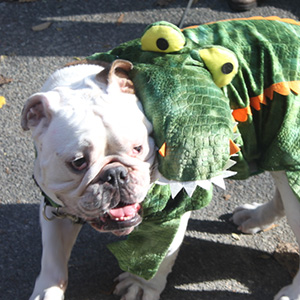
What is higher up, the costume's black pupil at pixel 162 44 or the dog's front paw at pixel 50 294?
the costume's black pupil at pixel 162 44

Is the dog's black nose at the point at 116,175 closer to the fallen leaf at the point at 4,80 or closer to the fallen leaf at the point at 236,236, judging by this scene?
the fallen leaf at the point at 236,236

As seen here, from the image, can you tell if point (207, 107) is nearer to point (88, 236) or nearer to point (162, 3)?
point (88, 236)

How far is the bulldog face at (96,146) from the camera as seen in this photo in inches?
70.0

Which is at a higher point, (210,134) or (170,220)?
(210,134)

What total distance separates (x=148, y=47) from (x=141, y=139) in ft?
1.39

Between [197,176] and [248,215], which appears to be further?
[248,215]

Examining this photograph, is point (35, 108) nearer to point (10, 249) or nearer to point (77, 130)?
point (77, 130)

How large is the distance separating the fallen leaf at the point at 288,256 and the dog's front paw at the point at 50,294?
122 cm

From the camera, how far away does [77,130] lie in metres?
1.76

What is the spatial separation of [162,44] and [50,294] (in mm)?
1204

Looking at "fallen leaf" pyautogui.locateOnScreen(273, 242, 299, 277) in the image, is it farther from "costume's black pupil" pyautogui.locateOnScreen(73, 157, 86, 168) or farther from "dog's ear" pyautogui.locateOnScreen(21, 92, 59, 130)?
"dog's ear" pyautogui.locateOnScreen(21, 92, 59, 130)

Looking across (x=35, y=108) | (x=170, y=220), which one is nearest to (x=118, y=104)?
(x=35, y=108)

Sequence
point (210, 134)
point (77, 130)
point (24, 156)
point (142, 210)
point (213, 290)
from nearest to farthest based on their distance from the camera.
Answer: point (77, 130) < point (210, 134) < point (142, 210) < point (213, 290) < point (24, 156)

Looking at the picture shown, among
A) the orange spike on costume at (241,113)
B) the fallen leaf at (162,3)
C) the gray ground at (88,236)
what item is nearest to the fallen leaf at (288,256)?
the gray ground at (88,236)
